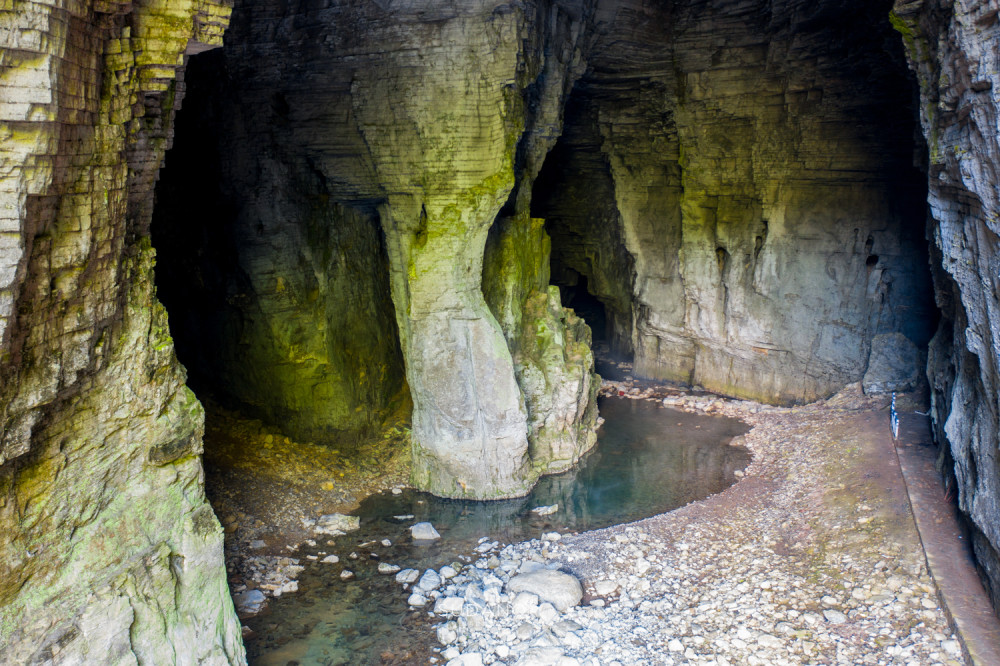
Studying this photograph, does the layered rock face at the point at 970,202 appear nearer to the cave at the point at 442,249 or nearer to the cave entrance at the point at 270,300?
the cave at the point at 442,249

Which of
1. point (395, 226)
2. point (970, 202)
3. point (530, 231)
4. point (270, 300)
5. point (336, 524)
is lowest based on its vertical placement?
point (336, 524)

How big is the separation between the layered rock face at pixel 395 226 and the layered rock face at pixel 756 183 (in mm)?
3170

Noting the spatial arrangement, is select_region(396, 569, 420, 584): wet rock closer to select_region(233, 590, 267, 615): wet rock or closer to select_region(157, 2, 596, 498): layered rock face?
select_region(233, 590, 267, 615): wet rock

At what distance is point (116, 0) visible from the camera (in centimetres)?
492

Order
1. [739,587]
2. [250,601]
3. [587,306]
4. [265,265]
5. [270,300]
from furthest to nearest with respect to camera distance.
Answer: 1. [587,306]
2. [270,300]
3. [265,265]
4. [250,601]
5. [739,587]

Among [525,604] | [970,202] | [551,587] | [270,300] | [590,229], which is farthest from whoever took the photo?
[590,229]

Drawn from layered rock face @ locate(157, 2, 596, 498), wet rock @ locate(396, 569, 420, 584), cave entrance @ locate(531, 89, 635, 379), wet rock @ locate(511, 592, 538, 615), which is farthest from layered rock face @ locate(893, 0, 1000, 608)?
cave entrance @ locate(531, 89, 635, 379)

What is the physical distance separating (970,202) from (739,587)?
4.40 m

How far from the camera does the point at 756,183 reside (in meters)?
15.0

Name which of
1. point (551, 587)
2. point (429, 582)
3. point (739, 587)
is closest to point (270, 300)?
point (429, 582)

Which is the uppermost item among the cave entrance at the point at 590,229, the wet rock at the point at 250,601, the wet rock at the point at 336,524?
the cave entrance at the point at 590,229

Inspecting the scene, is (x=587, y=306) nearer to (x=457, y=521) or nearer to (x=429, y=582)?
(x=457, y=521)

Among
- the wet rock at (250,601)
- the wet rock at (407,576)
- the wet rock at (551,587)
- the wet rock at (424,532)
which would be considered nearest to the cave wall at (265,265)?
the wet rock at (424,532)

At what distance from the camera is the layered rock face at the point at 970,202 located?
19.8ft
